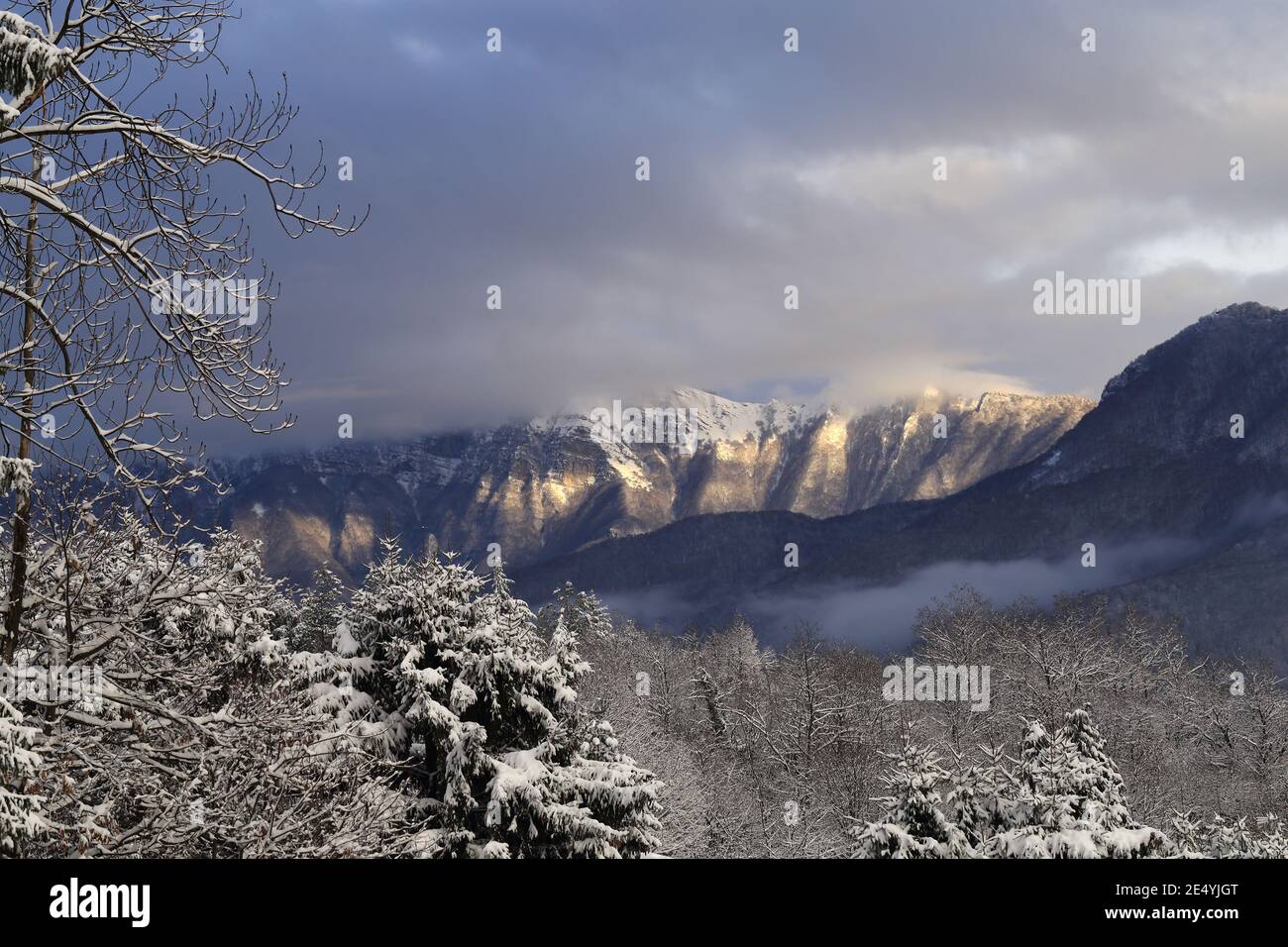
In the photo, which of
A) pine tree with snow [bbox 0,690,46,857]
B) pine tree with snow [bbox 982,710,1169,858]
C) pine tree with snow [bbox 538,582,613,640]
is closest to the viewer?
pine tree with snow [bbox 0,690,46,857]

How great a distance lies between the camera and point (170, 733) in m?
8.66

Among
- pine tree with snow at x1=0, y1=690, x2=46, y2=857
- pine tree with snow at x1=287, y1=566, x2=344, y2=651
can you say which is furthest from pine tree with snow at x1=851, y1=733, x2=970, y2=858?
pine tree with snow at x1=287, y1=566, x2=344, y2=651

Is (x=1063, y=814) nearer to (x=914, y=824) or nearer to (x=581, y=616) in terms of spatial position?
(x=914, y=824)

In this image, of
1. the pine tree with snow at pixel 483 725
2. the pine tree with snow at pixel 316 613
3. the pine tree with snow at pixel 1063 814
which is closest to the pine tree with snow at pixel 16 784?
the pine tree with snow at pixel 483 725

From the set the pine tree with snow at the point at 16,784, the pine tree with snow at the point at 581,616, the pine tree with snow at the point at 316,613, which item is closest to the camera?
the pine tree with snow at the point at 16,784

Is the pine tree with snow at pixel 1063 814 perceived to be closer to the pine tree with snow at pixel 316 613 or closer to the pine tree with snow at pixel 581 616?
the pine tree with snow at pixel 316 613

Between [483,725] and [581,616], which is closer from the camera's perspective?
[483,725]

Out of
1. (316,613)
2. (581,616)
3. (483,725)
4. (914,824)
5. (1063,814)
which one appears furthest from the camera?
(581,616)

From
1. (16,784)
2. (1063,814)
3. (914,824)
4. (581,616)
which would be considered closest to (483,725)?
(914,824)

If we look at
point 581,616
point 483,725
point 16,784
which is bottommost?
point 483,725

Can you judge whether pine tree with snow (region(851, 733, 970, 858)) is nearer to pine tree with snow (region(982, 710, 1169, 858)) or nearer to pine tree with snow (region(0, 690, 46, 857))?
pine tree with snow (region(982, 710, 1169, 858))

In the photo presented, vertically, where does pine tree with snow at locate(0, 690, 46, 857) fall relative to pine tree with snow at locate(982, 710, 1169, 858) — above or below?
above

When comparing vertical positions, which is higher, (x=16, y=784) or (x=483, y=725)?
(x=16, y=784)
